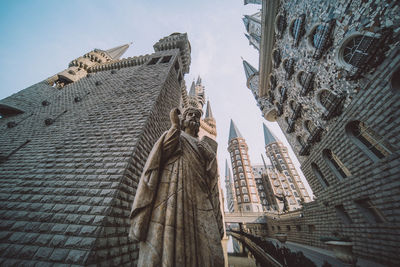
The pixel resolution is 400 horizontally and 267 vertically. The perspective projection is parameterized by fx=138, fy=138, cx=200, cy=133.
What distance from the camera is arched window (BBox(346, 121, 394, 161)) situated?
15.8 ft

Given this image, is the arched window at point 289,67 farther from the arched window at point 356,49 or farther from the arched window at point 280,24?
the arched window at point 356,49

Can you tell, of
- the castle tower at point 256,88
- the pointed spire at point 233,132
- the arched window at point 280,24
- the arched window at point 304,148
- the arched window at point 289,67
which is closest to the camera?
the arched window at point 304,148

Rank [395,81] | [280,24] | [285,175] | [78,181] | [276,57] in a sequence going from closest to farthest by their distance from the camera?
[78,181] → [395,81] → [280,24] → [276,57] → [285,175]

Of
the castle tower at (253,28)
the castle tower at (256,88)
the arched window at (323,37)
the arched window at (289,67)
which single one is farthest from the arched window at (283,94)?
the castle tower at (253,28)

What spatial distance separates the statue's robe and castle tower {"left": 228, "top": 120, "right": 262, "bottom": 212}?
38597 mm

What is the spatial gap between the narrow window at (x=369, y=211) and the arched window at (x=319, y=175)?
2.41m

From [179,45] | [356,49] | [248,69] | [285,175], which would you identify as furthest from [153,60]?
[285,175]

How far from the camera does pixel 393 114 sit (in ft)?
13.5

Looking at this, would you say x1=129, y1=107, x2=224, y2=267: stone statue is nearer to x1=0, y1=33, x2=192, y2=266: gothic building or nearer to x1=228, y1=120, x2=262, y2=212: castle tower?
x1=0, y1=33, x2=192, y2=266: gothic building

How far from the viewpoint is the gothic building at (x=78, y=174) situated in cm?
261

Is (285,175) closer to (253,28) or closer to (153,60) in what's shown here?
(253,28)

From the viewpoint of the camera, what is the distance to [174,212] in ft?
4.80

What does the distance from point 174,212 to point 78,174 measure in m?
3.63

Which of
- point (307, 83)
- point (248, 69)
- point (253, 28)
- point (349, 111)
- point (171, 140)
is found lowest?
point (171, 140)
